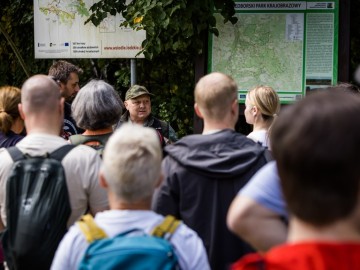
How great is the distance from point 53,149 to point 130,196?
97 centimetres

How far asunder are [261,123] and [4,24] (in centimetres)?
507

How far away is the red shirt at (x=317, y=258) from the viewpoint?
169 centimetres

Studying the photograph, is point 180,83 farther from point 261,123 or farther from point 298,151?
point 298,151

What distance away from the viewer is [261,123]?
493cm

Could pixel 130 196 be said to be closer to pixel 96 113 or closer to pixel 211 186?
pixel 211 186

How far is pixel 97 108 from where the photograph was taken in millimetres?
3986

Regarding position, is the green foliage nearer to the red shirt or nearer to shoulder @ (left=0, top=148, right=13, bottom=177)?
shoulder @ (left=0, top=148, right=13, bottom=177)

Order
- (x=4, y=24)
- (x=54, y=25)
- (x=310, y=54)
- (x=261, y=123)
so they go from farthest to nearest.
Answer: (x=4, y=24) < (x=54, y=25) < (x=310, y=54) < (x=261, y=123)

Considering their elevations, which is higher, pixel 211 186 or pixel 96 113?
pixel 96 113

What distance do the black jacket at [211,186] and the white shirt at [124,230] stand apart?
859 mm

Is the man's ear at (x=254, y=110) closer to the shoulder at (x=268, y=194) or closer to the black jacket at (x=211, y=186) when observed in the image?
the black jacket at (x=211, y=186)

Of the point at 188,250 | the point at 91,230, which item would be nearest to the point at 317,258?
the point at 188,250

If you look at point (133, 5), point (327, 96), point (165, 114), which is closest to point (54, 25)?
point (133, 5)

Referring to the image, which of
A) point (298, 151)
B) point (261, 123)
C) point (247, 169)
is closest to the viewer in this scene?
point (298, 151)
